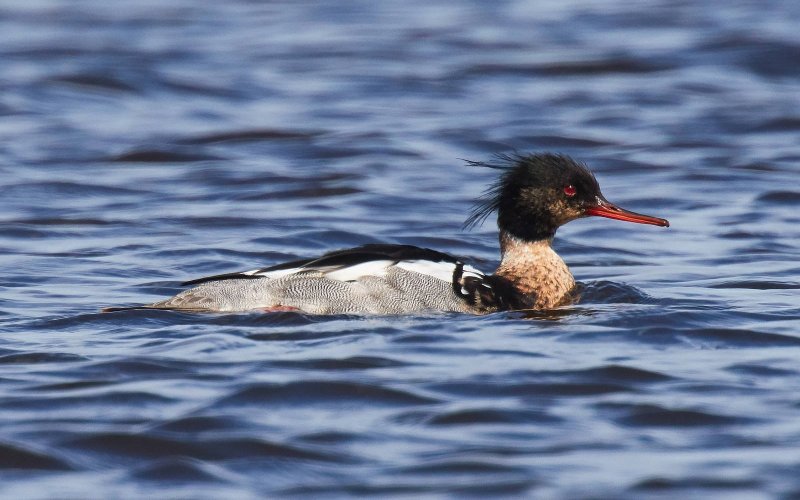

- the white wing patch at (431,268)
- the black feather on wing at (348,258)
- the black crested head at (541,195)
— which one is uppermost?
the black crested head at (541,195)

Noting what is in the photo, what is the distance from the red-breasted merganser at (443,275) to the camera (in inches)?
372

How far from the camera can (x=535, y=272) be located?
1035 centimetres

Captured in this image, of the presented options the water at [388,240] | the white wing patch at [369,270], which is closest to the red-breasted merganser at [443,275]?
the white wing patch at [369,270]

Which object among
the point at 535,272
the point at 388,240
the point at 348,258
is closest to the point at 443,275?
the point at 348,258

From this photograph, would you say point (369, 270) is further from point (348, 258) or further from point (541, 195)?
point (541, 195)

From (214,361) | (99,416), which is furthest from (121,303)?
(99,416)

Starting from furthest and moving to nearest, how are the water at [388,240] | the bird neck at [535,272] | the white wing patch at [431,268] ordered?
the bird neck at [535,272]
the white wing patch at [431,268]
the water at [388,240]

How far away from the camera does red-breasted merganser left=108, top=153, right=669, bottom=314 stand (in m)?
9.45

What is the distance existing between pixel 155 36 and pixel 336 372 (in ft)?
52.8

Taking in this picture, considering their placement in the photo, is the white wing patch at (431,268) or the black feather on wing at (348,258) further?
the white wing patch at (431,268)

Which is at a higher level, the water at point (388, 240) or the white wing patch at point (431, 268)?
the white wing patch at point (431, 268)

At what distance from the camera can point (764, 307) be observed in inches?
397

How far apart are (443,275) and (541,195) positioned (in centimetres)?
107

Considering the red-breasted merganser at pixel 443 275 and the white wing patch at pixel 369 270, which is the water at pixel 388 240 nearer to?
the red-breasted merganser at pixel 443 275
